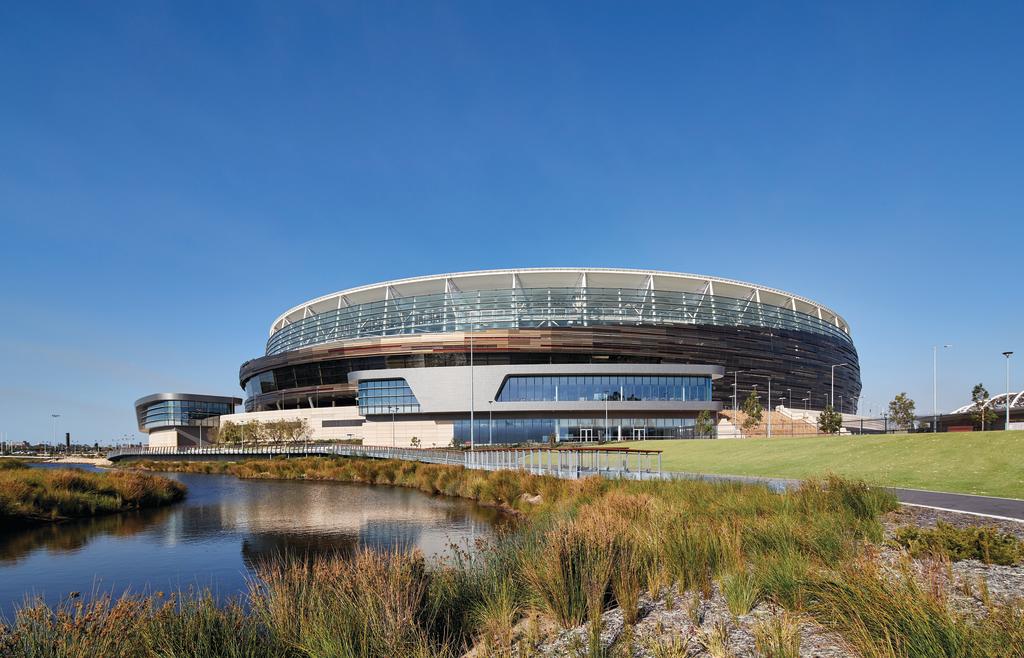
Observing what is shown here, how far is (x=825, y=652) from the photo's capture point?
5207 millimetres

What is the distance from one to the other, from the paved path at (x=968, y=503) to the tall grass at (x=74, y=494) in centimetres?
2703

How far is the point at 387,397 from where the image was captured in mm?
71500

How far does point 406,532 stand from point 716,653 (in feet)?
49.3

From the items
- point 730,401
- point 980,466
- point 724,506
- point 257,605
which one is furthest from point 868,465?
point 730,401

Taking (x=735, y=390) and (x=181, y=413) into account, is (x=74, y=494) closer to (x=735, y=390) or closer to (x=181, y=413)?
(x=735, y=390)

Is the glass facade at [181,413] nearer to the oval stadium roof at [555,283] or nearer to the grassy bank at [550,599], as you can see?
the oval stadium roof at [555,283]

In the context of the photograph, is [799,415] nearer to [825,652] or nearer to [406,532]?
[406,532]

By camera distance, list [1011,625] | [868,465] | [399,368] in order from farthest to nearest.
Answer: [399,368] < [868,465] < [1011,625]

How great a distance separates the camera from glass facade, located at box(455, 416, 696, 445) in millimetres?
70000

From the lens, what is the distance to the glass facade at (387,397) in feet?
232

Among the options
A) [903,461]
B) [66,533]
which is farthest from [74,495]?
[903,461]

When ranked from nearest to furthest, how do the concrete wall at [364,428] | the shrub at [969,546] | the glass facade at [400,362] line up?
the shrub at [969,546] < the concrete wall at [364,428] < the glass facade at [400,362]

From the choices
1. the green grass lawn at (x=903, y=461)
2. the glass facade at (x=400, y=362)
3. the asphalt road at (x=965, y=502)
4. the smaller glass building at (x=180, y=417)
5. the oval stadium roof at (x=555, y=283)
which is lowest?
the smaller glass building at (x=180, y=417)

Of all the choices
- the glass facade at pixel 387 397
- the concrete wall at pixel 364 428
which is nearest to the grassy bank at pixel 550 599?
the glass facade at pixel 387 397
